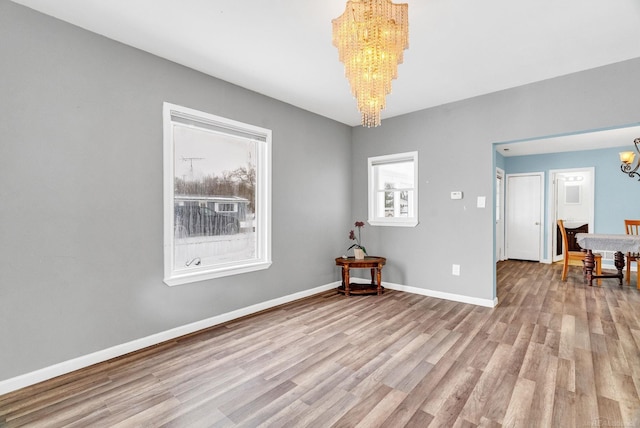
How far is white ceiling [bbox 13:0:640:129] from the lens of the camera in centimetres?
208

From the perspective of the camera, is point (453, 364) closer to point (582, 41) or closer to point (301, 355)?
point (301, 355)

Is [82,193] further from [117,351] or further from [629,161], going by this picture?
[629,161]

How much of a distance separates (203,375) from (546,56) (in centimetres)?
405

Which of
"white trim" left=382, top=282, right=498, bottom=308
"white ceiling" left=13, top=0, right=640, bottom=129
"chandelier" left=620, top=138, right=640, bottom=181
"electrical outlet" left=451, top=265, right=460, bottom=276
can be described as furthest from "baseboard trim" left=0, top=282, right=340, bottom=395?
"chandelier" left=620, top=138, right=640, bottom=181

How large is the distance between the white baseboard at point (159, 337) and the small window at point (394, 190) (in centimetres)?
107

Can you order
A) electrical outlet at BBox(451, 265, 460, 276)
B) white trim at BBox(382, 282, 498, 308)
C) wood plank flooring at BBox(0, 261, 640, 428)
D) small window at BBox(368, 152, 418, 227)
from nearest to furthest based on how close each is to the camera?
wood plank flooring at BBox(0, 261, 640, 428), white trim at BBox(382, 282, 498, 308), electrical outlet at BBox(451, 265, 460, 276), small window at BBox(368, 152, 418, 227)

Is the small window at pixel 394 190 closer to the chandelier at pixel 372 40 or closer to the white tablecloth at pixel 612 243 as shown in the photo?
the chandelier at pixel 372 40

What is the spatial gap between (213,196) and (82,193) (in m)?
1.14

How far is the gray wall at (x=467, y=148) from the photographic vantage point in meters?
2.98

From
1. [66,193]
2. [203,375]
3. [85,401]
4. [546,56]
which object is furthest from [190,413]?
[546,56]

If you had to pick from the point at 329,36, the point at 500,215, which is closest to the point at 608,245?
the point at 500,215

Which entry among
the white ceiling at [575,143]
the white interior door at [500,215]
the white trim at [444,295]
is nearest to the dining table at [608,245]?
the white ceiling at [575,143]

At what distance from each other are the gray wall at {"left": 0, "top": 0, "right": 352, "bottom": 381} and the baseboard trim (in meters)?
0.04

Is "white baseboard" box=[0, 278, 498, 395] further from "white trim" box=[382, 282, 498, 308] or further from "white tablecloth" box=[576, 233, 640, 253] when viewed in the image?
"white tablecloth" box=[576, 233, 640, 253]
